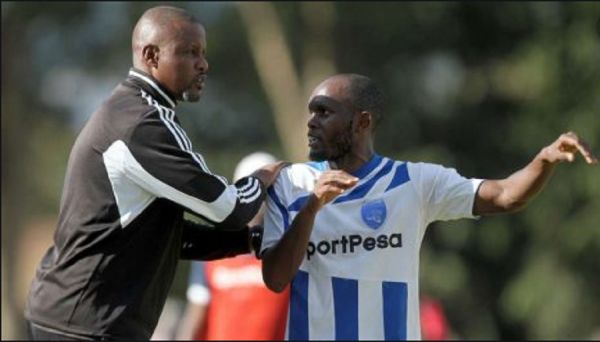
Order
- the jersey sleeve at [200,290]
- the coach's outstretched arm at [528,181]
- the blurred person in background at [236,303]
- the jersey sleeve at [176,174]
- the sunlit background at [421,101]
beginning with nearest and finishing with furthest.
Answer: the coach's outstretched arm at [528,181] < the jersey sleeve at [176,174] < the blurred person in background at [236,303] < the jersey sleeve at [200,290] < the sunlit background at [421,101]

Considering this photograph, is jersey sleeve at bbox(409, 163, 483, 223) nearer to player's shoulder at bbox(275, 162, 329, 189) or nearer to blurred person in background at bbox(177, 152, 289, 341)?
player's shoulder at bbox(275, 162, 329, 189)

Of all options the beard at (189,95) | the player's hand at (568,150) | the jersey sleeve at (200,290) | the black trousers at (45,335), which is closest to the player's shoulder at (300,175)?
the beard at (189,95)

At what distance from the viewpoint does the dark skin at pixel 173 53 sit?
19.7 feet

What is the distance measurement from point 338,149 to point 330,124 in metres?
0.11

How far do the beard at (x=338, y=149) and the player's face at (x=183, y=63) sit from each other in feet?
1.81

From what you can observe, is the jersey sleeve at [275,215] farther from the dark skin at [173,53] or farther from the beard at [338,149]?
the beard at [338,149]

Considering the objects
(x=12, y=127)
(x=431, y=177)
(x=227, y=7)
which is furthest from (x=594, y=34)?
(x=431, y=177)

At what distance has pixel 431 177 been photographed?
6094 millimetres

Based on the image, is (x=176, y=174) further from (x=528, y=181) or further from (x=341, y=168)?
(x=528, y=181)

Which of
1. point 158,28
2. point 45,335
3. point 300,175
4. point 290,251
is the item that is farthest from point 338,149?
point 45,335

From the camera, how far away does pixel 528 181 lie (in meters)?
5.85

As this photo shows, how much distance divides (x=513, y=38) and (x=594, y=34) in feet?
7.48

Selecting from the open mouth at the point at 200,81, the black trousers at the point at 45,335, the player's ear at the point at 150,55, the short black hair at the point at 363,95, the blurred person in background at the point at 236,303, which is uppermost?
the player's ear at the point at 150,55

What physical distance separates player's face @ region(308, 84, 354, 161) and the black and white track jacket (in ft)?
1.07
